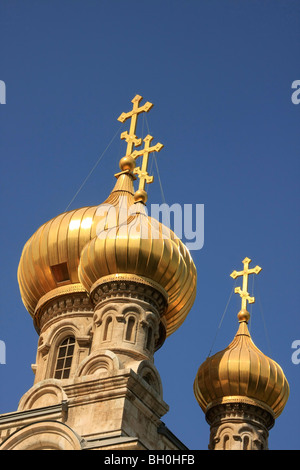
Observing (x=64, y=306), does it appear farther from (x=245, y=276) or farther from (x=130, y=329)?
(x=245, y=276)

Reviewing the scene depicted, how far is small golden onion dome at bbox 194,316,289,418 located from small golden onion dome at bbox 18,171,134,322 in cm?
324

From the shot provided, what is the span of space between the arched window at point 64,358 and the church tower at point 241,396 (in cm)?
291

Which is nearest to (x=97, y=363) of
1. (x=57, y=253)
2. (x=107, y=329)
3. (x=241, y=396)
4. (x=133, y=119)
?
(x=107, y=329)

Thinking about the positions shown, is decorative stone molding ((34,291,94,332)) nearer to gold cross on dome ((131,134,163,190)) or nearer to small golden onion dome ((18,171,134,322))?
small golden onion dome ((18,171,134,322))

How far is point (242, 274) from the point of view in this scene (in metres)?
26.9

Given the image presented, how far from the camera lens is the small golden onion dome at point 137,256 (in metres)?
21.7

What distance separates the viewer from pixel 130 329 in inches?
844

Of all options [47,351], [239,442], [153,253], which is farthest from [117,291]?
[239,442]

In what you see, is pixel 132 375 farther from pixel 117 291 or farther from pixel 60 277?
pixel 60 277

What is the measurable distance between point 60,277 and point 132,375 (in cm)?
501

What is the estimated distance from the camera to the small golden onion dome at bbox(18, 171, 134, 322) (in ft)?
78.0
